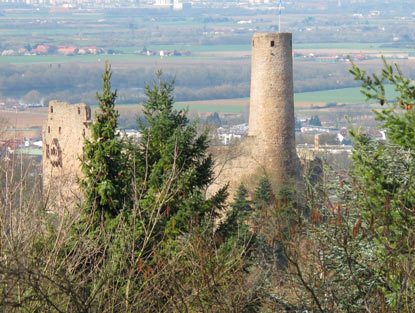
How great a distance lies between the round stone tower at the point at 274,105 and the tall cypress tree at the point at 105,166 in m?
12.7

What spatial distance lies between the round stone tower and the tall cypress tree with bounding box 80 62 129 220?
12705 mm

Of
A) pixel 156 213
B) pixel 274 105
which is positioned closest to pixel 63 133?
pixel 274 105

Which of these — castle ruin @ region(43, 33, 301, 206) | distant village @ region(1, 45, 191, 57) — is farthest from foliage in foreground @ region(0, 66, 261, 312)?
distant village @ region(1, 45, 191, 57)

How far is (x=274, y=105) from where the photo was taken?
23.8 m

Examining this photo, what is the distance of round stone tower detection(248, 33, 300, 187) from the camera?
23.7 m

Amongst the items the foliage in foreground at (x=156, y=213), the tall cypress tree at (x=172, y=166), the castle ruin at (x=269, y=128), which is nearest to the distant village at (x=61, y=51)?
the castle ruin at (x=269, y=128)

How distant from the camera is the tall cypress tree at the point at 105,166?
10844 mm

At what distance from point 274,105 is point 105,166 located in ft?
43.4

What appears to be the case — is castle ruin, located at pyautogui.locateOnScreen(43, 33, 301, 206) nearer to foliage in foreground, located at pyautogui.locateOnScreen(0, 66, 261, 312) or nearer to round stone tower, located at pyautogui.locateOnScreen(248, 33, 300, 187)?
round stone tower, located at pyautogui.locateOnScreen(248, 33, 300, 187)

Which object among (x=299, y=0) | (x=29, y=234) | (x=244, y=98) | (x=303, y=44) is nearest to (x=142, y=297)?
(x=29, y=234)

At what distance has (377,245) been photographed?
785 cm

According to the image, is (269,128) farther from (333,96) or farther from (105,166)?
(333,96)

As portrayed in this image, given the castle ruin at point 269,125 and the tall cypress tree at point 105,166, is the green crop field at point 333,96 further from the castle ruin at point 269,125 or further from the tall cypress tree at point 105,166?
the tall cypress tree at point 105,166

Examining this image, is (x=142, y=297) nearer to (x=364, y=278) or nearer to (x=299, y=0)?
(x=364, y=278)
